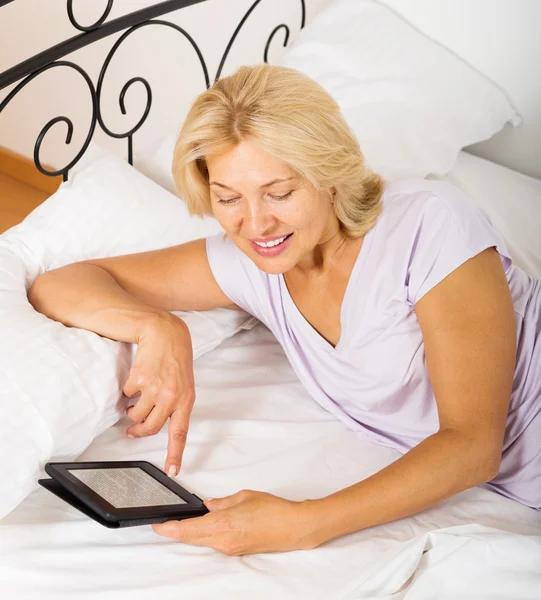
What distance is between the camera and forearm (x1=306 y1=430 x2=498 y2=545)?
113 cm

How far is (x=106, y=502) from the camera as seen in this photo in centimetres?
107

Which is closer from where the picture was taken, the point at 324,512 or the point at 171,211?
the point at 324,512

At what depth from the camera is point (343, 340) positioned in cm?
141

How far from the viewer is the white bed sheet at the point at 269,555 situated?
1033 mm

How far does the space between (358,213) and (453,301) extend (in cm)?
23

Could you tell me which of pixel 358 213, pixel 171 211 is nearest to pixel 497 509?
pixel 358 213

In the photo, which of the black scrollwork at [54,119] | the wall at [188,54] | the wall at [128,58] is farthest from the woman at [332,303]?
the wall at [128,58]

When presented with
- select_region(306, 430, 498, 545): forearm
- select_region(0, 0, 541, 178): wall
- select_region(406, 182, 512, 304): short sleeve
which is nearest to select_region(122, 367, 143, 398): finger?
select_region(306, 430, 498, 545): forearm

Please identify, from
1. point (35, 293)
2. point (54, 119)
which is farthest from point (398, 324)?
point (54, 119)

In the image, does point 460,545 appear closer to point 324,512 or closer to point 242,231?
point 324,512

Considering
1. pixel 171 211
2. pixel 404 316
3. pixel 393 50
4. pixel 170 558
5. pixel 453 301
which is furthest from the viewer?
pixel 393 50

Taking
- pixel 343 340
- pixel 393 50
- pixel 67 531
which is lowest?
pixel 67 531

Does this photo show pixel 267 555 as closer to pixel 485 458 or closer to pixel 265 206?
pixel 485 458

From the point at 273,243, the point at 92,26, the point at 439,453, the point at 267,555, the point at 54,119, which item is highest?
the point at 92,26
